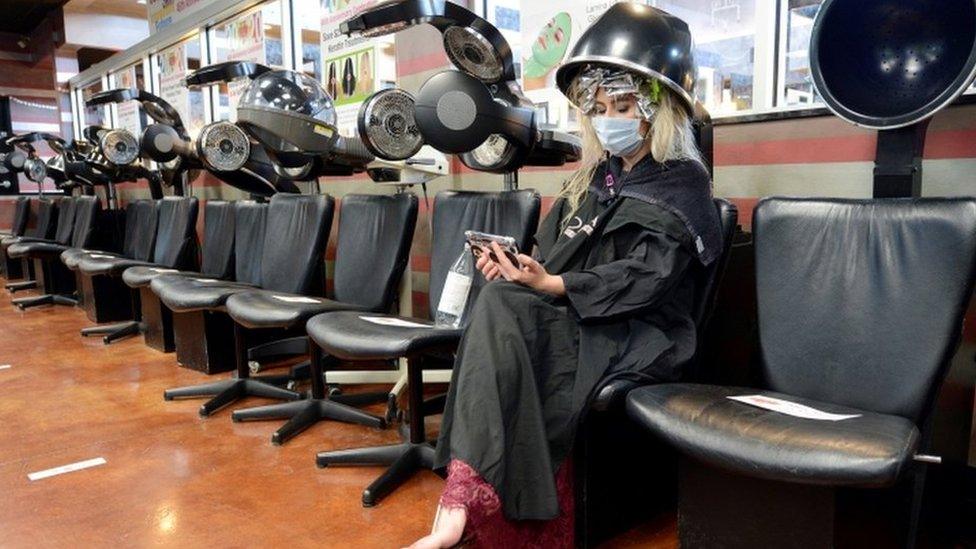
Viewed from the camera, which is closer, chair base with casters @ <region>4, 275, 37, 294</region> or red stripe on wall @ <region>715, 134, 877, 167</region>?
red stripe on wall @ <region>715, 134, 877, 167</region>

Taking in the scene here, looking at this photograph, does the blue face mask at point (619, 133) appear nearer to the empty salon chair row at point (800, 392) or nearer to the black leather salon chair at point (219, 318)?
the empty salon chair row at point (800, 392)

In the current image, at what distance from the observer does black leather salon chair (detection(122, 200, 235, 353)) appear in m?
4.14

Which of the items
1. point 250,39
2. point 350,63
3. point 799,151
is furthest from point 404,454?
point 250,39

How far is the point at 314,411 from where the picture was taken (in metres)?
2.89

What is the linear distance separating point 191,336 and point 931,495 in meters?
3.43

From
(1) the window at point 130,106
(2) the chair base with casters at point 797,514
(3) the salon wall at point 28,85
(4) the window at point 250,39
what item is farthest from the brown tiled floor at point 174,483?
(3) the salon wall at point 28,85

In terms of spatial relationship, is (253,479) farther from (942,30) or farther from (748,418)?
(942,30)

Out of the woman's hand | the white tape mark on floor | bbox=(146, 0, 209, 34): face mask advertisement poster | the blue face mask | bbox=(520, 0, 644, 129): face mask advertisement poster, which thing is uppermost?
bbox=(146, 0, 209, 34): face mask advertisement poster

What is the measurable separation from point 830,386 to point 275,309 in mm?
1937

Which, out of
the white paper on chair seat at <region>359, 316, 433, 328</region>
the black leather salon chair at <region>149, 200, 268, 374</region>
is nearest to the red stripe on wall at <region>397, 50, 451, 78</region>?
the black leather salon chair at <region>149, 200, 268, 374</region>

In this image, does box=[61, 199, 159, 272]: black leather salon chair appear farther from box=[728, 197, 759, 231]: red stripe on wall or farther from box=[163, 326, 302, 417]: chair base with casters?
box=[728, 197, 759, 231]: red stripe on wall

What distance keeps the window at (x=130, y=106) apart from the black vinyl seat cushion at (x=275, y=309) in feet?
17.8

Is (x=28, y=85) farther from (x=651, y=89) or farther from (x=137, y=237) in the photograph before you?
(x=651, y=89)

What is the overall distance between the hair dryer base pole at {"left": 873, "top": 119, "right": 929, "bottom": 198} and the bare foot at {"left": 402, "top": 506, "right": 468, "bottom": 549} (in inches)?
50.7
